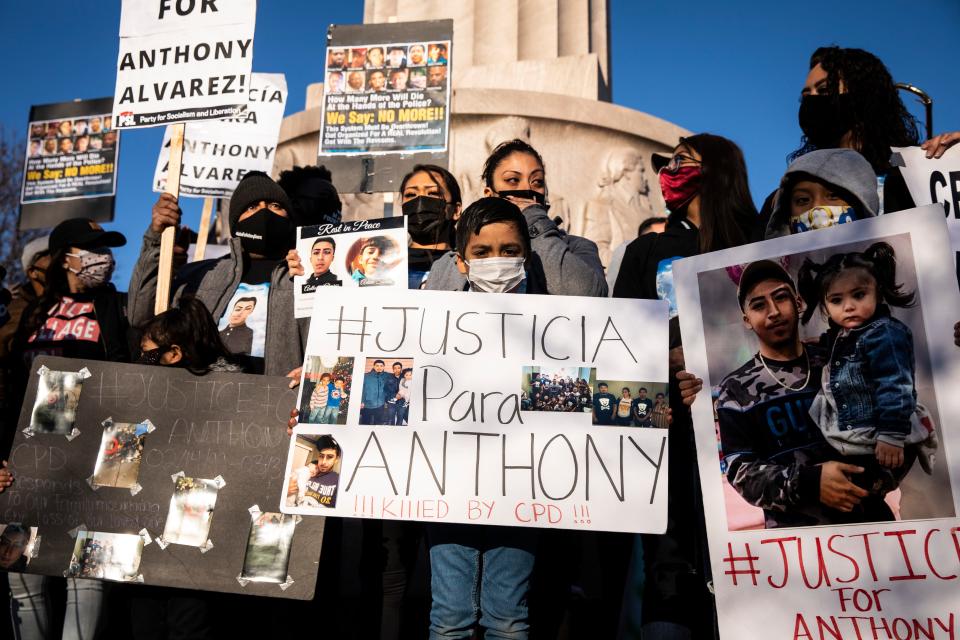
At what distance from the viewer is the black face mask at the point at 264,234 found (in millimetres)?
4465

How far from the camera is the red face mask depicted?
3594mm

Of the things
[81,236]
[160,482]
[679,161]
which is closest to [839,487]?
[679,161]

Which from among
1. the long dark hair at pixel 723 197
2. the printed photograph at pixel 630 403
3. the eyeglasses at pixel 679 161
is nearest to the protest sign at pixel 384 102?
the eyeglasses at pixel 679 161

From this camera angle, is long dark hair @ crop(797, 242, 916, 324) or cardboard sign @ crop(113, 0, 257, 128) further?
cardboard sign @ crop(113, 0, 257, 128)

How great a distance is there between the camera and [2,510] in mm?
3467

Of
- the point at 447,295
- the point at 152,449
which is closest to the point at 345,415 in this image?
the point at 447,295

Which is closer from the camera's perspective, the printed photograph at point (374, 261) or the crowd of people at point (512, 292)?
the crowd of people at point (512, 292)

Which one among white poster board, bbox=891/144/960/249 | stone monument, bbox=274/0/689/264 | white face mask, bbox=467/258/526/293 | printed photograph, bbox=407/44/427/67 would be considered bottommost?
white face mask, bbox=467/258/526/293

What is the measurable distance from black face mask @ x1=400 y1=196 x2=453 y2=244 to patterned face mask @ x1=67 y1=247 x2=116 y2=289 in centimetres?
170

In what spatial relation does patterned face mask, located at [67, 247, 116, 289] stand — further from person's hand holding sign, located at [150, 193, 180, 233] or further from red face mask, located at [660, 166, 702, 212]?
red face mask, located at [660, 166, 702, 212]

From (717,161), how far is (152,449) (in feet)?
8.39

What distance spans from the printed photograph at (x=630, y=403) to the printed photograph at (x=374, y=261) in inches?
43.4

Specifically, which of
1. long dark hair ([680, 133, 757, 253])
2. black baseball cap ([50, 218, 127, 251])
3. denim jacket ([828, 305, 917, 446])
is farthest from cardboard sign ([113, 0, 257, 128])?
denim jacket ([828, 305, 917, 446])

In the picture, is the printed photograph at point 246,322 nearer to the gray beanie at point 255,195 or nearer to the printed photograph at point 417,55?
the gray beanie at point 255,195
